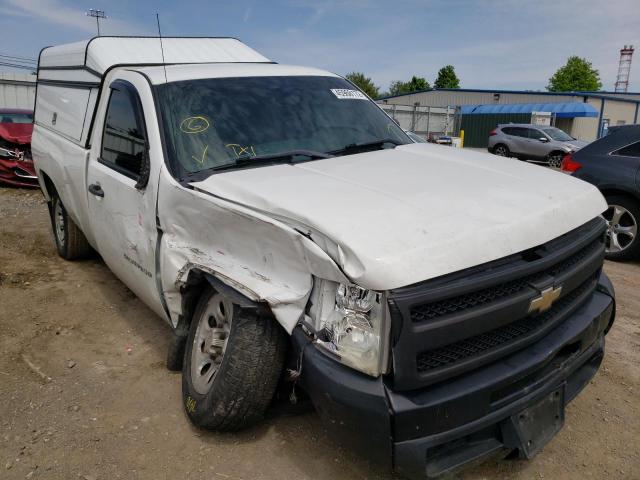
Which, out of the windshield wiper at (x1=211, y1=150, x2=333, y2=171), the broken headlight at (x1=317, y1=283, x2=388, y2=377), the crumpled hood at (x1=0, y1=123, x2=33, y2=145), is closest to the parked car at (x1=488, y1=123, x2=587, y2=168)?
the crumpled hood at (x1=0, y1=123, x2=33, y2=145)

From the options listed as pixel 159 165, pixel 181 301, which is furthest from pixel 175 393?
pixel 159 165

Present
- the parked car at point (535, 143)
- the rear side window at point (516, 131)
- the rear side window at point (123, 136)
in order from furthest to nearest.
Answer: the rear side window at point (516, 131), the parked car at point (535, 143), the rear side window at point (123, 136)

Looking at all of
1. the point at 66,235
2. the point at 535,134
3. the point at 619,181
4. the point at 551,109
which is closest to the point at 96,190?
the point at 66,235

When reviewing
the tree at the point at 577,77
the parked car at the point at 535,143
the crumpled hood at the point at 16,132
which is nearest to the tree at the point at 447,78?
the tree at the point at 577,77

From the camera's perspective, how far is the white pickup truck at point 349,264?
2010mm

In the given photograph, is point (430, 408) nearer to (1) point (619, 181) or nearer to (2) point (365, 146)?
(2) point (365, 146)

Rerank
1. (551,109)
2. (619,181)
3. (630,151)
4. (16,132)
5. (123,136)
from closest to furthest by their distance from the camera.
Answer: (123,136), (619,181), (630,151), (16,132), (551,109)

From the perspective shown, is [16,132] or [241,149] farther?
[16,132]

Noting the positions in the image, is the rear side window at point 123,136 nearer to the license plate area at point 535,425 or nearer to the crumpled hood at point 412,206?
the crumpled hood at point 412,206

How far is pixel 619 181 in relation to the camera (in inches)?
241

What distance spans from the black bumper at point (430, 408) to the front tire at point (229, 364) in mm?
246

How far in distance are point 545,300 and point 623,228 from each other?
462cm

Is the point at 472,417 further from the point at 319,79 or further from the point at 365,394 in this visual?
the point at 319,79

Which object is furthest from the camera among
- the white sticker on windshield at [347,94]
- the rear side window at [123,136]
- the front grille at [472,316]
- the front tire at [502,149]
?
the front tire at [502,149]
